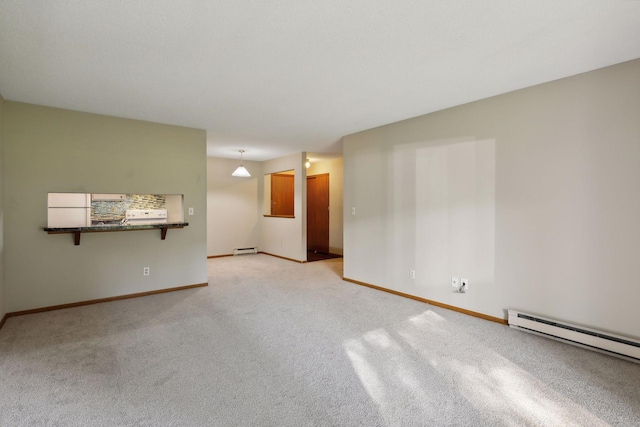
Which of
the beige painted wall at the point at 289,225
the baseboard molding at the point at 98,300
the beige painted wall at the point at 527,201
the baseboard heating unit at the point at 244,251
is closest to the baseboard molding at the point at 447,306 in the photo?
the beige painted wall at the point at 527,201

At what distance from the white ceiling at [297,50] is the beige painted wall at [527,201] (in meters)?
0.29

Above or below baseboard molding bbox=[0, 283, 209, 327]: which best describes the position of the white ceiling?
above

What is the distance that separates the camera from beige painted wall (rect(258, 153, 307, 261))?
657 centimetres

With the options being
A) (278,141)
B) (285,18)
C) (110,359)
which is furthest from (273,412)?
Result: (278,141)

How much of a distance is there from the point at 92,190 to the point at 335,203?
511 cm


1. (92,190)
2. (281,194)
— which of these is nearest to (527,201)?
(92,190)

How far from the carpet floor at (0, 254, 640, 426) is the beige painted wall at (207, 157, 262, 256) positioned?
364 centimetres

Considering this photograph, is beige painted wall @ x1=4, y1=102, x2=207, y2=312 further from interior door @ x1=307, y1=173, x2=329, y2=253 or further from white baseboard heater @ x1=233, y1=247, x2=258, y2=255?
interior door @ x1=307, y1=173, x2=329, y2=253

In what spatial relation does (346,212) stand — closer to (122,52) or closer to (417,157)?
(417,157)

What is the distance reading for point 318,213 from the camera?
324 inches

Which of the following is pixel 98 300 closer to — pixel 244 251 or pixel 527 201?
pixel 244 251

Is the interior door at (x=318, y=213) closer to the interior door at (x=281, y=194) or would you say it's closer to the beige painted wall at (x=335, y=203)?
the beige painted wall at (x=335, y=203)

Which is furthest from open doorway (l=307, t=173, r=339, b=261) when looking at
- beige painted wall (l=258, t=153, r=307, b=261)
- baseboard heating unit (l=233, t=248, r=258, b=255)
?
baseboard heating unit (l=233, t=248, r=258, b=255)

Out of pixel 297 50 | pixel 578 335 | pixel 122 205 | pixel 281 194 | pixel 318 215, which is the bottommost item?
pixel 578 335
